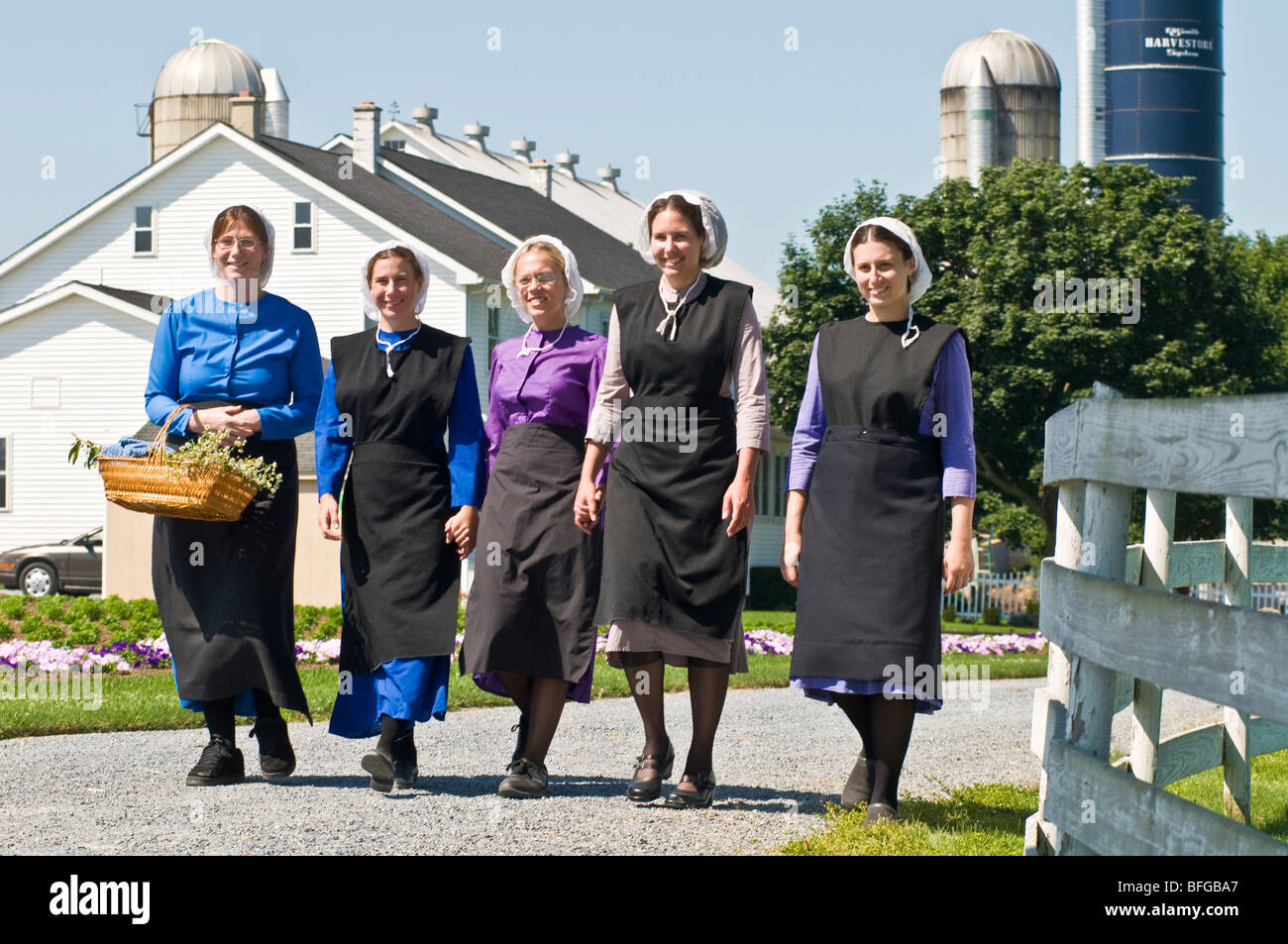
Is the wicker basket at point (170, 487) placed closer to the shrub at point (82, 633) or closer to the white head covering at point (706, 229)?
the white head covering at point (706, 229)

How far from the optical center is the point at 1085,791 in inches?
186

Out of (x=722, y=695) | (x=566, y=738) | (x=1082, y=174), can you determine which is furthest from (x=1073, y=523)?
(x=1082, y=174)

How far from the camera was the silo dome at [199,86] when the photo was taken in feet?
173

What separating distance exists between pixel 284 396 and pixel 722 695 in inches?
87.7

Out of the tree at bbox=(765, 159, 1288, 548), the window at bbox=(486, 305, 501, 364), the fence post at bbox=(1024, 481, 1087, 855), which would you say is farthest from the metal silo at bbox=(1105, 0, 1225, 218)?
the fence post at bbox=(1024, 481, 1087, 855)

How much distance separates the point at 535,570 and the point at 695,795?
1140mm

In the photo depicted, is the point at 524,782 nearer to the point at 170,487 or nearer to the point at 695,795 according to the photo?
the point at 695,795

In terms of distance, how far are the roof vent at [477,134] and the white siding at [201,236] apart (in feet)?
74.9

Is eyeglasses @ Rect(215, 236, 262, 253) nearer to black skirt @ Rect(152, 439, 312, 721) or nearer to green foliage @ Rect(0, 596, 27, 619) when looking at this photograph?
black skirt @ Rect(152, 439, 312, 721)

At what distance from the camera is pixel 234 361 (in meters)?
7.23

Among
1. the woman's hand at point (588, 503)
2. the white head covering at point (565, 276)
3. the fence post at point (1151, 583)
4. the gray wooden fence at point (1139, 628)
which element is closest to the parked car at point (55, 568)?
the white head covering at point (565, 276)

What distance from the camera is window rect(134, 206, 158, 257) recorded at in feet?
122

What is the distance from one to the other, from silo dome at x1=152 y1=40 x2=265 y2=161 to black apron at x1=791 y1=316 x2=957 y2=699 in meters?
48.5

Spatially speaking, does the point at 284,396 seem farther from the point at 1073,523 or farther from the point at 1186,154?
the point at 1186,154
